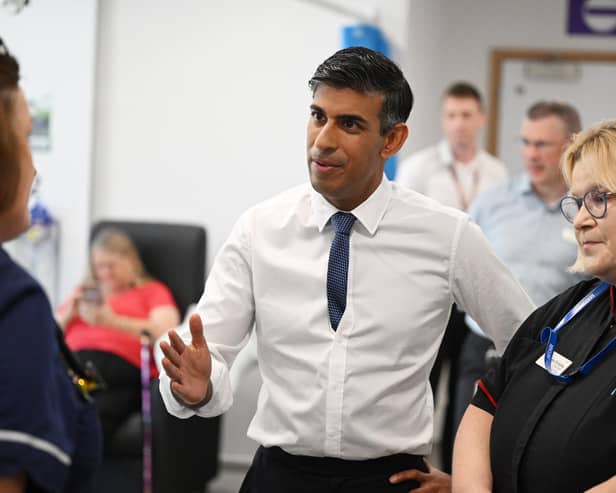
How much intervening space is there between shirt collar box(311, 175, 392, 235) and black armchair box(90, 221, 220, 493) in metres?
1.87

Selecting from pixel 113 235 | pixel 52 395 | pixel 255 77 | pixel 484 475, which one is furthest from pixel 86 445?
pixel 255 77

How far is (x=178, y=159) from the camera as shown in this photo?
439 centimetres

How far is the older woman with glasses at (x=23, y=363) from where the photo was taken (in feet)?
3.54

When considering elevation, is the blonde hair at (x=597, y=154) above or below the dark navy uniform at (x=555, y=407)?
above

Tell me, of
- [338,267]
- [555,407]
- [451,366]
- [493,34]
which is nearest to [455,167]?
[451,366]

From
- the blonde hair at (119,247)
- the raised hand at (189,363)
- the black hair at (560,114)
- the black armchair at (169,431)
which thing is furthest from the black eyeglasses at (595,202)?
the blonde hair at (119,247)

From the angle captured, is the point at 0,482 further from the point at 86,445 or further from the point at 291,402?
the point at 291,402

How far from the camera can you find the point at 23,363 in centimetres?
108

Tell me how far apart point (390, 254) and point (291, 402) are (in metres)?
0.35

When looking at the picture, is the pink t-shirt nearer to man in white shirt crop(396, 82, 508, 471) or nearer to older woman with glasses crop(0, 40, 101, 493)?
man in white shirt crop(396, 82, 508, 471)

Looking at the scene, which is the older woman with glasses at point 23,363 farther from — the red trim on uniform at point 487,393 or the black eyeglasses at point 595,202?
the black eyeglasses at point 595,202

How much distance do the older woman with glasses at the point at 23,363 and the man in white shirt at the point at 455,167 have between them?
3.02 metres

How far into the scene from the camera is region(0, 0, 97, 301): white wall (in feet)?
14.3

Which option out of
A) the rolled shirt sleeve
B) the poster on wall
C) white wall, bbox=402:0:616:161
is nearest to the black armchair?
the poster on wall
